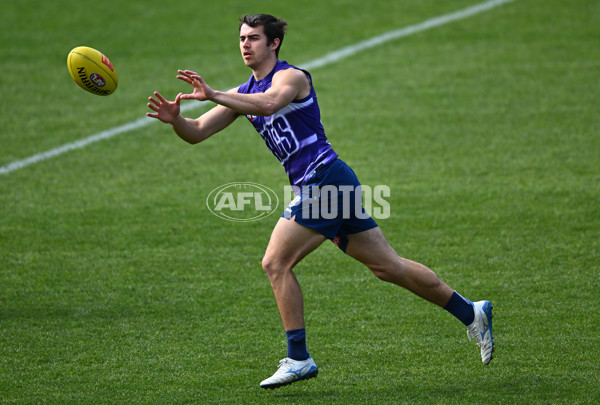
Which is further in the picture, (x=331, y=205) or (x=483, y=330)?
(x=483, y=330)

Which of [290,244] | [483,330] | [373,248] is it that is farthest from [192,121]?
[483,330]

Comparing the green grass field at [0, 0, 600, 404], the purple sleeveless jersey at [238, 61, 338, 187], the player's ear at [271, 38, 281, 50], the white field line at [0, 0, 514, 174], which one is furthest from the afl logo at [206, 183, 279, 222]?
the player's ear at [271, 38, 281, 50]

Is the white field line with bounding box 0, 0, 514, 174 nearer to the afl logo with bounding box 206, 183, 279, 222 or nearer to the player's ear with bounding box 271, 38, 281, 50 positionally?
the afl logo with bounding box 206, 183, 279, 222

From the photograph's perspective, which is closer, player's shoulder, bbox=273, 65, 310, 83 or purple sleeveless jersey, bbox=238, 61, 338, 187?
player's shoulder, bbox=273, 65, 310, 83

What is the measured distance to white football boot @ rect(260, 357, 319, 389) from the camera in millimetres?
4961

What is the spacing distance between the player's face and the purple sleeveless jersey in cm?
13

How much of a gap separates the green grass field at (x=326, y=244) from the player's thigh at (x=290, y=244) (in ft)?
2.62

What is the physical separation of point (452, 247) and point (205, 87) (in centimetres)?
358

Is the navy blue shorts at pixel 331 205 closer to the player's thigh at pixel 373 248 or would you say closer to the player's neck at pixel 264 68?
the player's thigh at pixel 373 248

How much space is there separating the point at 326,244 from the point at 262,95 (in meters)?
3.18

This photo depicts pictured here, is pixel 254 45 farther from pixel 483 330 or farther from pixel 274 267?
pixel 483 330

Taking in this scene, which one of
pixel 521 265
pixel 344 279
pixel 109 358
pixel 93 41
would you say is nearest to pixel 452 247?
pixel 521 265

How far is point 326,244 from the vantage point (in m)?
7.86

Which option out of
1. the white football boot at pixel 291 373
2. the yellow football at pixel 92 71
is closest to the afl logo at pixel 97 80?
the yellow football at pixel 92 71
